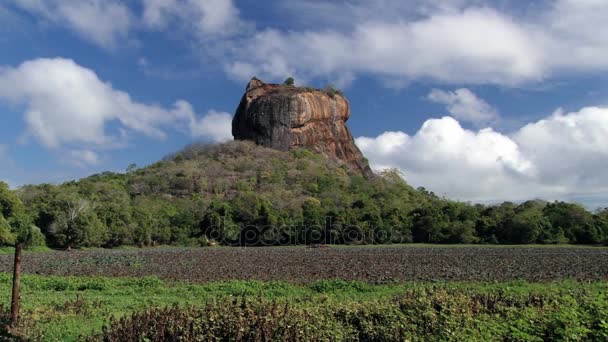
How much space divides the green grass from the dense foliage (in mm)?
2676

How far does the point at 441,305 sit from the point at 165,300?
1044cm

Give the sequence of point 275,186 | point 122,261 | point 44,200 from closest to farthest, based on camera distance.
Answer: point 122,261
point 44,200
point 275,186

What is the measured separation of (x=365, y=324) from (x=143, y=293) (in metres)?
13.0

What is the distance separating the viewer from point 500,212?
79.0 metres

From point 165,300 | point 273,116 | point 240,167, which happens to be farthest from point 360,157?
point 165,300

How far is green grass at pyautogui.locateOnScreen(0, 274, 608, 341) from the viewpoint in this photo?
1350cm

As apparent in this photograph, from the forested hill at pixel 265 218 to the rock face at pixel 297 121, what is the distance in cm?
2615

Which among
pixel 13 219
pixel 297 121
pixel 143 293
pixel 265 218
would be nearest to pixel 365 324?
pixel 143 293

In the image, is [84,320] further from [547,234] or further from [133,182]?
[133,182]

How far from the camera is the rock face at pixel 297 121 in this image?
436 ft

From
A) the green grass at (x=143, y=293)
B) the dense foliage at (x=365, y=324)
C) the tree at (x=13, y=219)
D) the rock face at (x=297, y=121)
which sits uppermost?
the rock face at (x=297, y=121)

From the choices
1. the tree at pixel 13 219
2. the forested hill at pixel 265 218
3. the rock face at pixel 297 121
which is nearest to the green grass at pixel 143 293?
the tree at pixel 13 219

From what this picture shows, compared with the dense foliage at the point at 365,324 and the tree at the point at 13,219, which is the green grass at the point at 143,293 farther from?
the tree at the point at 13,219

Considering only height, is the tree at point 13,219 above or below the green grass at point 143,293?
above
